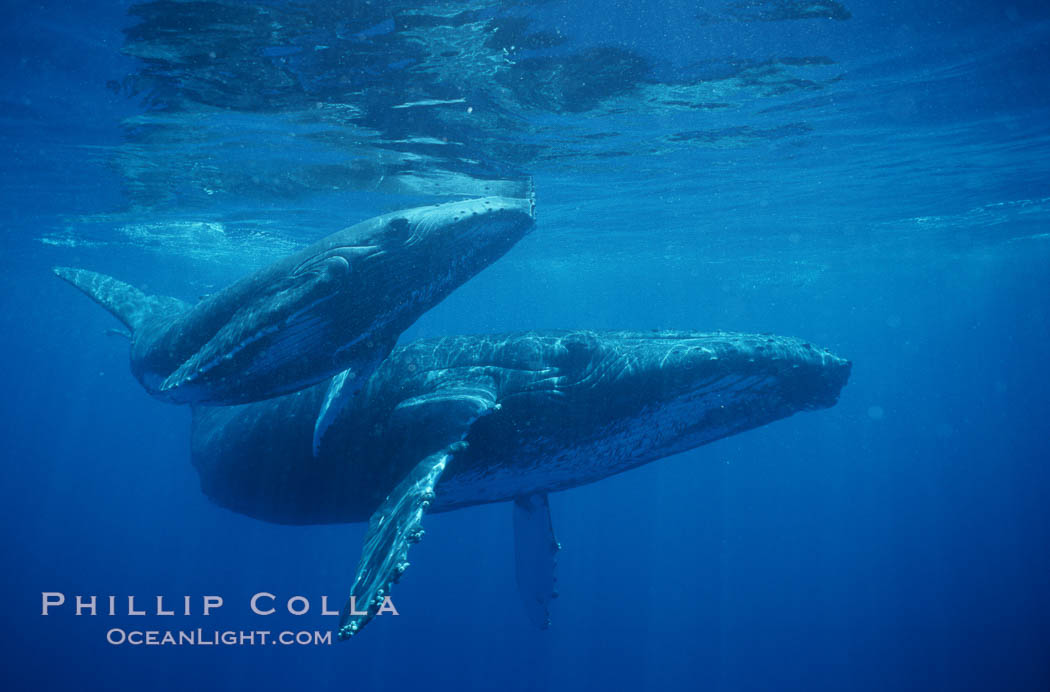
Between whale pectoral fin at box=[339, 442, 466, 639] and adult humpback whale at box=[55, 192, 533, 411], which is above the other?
adult humpback whale at box=[55, 192, 533, 411]

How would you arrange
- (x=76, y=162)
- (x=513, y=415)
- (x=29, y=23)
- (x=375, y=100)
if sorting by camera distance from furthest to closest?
(x=76, y=162) < (x=375, y=100) < (x=29, y=23) < (x=513, y=415)

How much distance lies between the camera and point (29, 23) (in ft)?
29.6

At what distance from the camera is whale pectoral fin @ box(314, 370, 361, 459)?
5.19m

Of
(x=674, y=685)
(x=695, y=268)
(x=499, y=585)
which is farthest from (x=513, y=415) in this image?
(x=695, y=268)

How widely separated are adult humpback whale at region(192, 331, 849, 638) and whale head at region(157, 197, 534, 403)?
0.74 meters

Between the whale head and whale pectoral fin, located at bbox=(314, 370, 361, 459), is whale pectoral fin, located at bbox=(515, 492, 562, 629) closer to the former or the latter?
whale pectoral fin, located at bbox=(314, 370, 361, 459)

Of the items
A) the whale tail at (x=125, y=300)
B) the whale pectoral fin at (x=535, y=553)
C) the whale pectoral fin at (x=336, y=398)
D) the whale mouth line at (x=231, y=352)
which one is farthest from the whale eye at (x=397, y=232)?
the whale tail at (x=125, y=300)

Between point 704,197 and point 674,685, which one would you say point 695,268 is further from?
point 674,685

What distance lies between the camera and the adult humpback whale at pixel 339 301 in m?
4.46

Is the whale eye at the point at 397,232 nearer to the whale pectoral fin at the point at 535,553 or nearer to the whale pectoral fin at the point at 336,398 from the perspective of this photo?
the whale pectoral fin at the point at 336,398

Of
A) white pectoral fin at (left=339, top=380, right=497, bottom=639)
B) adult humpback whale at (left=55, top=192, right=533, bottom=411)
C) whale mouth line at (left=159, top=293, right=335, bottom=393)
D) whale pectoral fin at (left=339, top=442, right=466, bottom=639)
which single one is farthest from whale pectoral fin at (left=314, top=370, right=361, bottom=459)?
whale pectoral fin at (left=339, top=442, right=466, bottom=639)

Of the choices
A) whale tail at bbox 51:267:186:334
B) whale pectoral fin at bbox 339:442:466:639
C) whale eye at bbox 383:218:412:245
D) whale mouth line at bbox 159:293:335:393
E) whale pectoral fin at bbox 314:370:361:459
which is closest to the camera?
whale pectoral fin at bbox 339:442:466:639

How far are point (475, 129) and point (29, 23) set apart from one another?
27.2ft

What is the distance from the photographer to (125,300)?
887 cm
